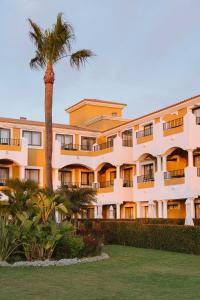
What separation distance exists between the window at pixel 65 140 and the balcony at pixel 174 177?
39.7 feet

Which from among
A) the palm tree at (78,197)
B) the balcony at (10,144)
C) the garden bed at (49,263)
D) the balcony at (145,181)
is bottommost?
the garden bed at (49,263)

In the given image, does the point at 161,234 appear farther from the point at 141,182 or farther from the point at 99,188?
the point at 99,188

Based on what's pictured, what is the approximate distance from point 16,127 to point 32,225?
2515 centimetres

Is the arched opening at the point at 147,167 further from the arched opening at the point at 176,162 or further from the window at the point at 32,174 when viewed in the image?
the window at the point at 32,174

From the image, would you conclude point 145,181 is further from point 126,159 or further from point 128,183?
point 128,183

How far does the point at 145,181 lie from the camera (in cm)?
3800

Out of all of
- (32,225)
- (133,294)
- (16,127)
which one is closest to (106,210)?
(16,127)

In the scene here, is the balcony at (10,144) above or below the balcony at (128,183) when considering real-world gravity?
above

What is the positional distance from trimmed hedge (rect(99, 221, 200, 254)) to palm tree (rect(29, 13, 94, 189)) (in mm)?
4603

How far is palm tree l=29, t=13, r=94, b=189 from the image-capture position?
91.4 ft

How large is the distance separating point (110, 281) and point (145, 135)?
84.4 ft

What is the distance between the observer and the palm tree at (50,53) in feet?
91.4

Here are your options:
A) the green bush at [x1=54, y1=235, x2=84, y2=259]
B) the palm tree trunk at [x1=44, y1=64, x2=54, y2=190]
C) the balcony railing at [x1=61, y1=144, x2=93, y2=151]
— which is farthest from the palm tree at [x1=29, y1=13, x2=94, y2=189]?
the balcony railing at [x1=61, y1=144, x2=93, y2=151]

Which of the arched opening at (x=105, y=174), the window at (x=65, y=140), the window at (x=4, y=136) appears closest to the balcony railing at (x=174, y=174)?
the arched opening at (x=105, y=174)
